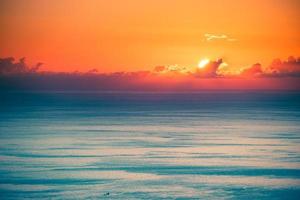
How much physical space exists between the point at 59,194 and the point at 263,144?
17.1 metres

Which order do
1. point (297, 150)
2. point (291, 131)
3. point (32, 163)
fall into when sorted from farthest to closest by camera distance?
point (291, 131)
point (297, 150)
point (32, 163)

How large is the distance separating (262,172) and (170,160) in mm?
4687

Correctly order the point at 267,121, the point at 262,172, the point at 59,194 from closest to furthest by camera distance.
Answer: the point at 59,194
the point at 262,172
the point at 267,121

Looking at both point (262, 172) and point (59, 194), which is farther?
point (262, 172)

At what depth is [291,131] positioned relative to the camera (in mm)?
44281

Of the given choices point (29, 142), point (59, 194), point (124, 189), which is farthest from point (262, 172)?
point (29, 142)

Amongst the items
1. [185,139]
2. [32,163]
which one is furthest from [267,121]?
[32,163]

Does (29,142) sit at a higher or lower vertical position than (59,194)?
higher

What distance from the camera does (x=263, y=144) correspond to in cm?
3631

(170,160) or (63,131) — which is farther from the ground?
(63,131)

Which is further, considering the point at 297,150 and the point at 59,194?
the point at 297,150

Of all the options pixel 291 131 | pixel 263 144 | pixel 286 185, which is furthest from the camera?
pixel 291 131

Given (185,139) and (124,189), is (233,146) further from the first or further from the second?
(124,189)

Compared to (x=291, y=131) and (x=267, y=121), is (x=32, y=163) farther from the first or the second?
(x=267, y=121)
